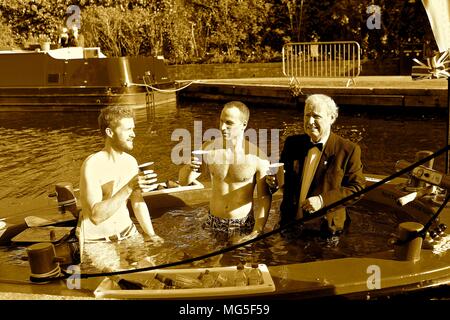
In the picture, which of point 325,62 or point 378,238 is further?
point 325,62

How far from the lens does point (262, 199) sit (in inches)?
169

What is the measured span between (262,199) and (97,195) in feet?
4.17

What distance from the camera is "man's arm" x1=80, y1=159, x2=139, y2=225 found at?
3867 millimetres

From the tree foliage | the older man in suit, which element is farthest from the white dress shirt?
the tree foliage

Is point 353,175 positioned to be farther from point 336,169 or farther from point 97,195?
point 97,195

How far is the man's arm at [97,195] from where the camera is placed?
3867 millimetres

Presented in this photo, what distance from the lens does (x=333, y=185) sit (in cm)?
413

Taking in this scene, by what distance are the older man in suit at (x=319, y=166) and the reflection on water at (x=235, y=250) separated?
1.00 ft

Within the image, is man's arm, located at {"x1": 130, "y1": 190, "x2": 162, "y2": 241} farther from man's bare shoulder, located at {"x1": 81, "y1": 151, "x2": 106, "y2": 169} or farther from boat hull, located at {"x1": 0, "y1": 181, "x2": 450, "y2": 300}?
boat hull, located at {"x1": 0, "y1": 181, "x2": 450, "y2": 300}

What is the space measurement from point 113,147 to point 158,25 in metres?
19.3

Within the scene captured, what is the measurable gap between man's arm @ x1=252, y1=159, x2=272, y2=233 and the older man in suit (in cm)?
13

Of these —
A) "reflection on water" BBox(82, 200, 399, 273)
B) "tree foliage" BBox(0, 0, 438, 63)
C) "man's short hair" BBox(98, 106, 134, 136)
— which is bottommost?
"reflection on water" BBox(82, 200, 399, 273)
